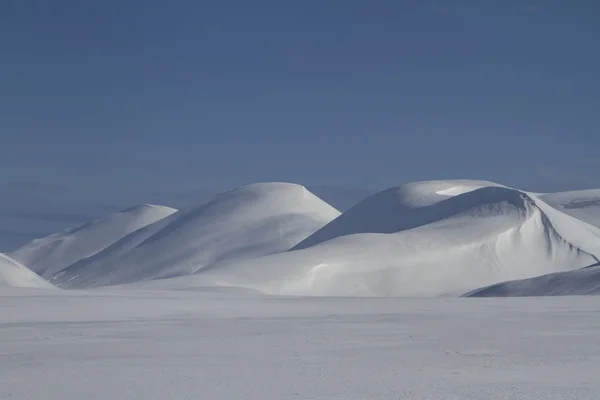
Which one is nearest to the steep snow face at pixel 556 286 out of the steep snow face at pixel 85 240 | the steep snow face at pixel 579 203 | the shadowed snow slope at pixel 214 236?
the steep snow face at pixel 579 203

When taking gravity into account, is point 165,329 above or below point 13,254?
below

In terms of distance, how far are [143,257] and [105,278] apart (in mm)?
5739

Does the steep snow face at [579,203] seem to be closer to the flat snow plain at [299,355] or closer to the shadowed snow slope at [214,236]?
the shadowed snow slope at [214,236]

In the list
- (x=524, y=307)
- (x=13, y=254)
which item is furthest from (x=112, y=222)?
(x=524, y=307)

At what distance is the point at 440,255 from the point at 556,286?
2274 cm

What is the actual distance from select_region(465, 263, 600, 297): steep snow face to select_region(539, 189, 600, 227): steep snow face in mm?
40855

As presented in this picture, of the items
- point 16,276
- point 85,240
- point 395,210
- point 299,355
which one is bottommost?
point 299,355

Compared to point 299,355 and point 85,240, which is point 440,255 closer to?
point 299,355

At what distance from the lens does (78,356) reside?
12.4 m

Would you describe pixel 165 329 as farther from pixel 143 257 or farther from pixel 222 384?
pixel 143 257

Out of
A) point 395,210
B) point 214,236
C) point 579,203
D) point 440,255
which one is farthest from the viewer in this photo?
point 214,236

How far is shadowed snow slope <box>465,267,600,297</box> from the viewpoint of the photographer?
38.6m

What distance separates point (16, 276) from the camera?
169 ft

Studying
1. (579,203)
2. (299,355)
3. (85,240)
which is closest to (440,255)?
(579,203)
